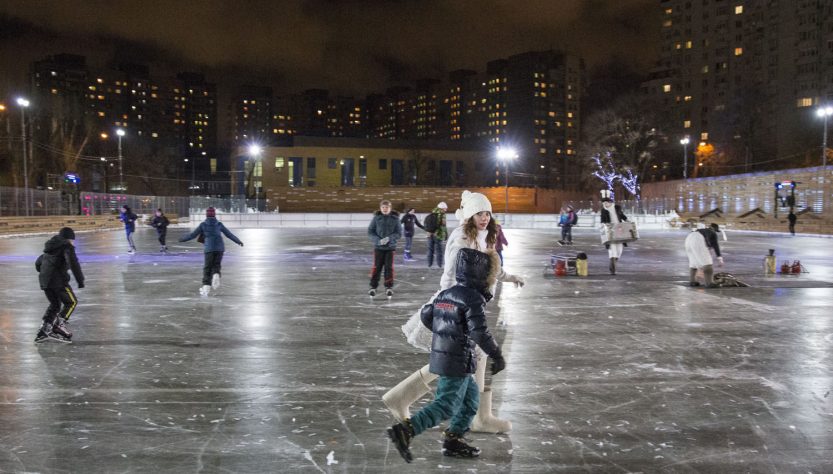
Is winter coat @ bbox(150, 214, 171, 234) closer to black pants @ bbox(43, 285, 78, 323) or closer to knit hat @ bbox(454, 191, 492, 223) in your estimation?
black pants @ bbox(43, 285, 78, 323)

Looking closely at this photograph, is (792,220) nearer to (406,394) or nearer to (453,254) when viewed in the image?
(453,254)

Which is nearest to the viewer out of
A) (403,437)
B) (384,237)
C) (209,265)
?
(403,437)

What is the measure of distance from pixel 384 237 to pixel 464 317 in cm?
748

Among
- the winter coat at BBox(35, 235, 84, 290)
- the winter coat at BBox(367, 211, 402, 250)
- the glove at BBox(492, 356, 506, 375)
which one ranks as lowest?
the glove at BBox(492, 356, 506, 375)

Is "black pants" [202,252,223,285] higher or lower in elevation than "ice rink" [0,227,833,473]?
higher

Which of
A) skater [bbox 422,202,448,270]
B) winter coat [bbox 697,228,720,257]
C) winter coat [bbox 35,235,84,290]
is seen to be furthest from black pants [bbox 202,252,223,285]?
winter coat [bbox 697,228,720,257]

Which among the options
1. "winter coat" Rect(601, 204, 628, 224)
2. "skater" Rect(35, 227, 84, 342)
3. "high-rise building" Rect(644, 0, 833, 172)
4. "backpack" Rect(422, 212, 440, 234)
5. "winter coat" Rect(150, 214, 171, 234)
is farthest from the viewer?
"high-rise building" Rect(644, 0, 833, 172)

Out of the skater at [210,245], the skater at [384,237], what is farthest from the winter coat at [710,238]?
the skater at [210,245]

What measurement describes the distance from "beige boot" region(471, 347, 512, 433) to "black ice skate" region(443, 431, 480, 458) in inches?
17.6

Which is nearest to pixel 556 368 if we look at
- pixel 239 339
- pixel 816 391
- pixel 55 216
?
pixel 816 391

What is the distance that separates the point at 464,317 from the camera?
3.97 m

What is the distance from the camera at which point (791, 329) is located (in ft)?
29.1

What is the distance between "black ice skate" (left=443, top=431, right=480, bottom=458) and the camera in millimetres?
4297

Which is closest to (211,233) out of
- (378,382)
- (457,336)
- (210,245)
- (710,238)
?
(210,245)
